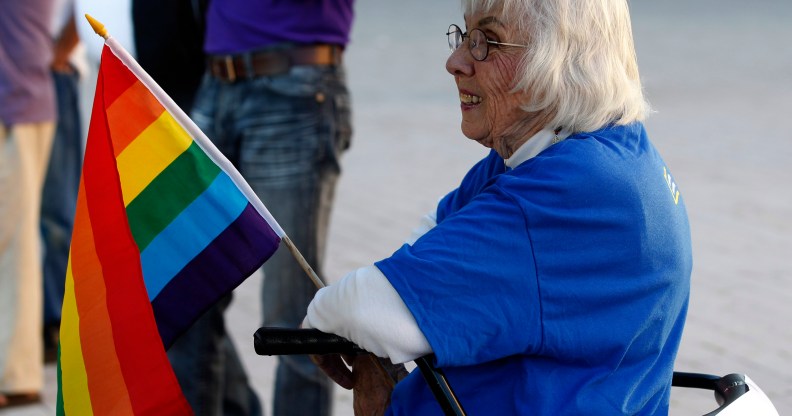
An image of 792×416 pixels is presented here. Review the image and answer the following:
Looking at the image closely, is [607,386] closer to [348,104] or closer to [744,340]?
[348,104]

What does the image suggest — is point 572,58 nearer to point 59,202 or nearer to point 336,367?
point 336,367

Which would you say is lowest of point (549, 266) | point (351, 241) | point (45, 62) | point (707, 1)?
point (707, 1)

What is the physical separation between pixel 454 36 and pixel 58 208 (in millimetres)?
3251

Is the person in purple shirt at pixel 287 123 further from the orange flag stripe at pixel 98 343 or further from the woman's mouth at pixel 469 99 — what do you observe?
the woman's mouth at pixel 469 99

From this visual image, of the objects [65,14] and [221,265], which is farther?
[65,14]

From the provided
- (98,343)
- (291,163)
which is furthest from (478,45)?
(291,163)

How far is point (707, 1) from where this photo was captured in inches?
791

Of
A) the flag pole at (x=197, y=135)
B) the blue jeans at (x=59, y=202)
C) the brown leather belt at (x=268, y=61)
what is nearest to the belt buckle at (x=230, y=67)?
the brown leather belt at (x=268, y=61)

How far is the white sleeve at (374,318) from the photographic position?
2098 millimetres

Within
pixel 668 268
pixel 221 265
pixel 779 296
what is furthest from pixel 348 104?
pixel 779 296

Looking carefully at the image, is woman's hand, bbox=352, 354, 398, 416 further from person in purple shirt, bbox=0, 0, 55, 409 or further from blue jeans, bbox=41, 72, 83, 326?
blue jeans, bbox=41, 72, 83, 326

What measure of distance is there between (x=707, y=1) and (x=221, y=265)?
1872cm

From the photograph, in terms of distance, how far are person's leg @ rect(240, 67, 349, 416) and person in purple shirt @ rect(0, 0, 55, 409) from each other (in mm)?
1339

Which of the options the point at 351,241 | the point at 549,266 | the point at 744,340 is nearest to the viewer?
the point at 549,266
